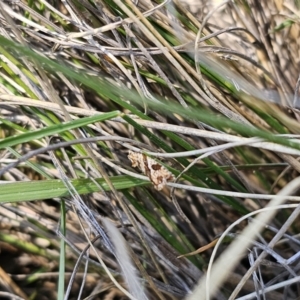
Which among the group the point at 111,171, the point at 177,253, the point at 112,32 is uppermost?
the point at 112,32

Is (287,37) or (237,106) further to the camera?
(287,37)

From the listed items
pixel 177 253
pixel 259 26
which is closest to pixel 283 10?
pixel 259 26

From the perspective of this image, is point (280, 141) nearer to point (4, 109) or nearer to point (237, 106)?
point (237, 106)

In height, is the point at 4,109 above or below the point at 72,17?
below

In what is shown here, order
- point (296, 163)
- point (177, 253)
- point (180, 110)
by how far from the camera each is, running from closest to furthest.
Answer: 1. point (180, 110)
2. point (296, 163)
3. point (177, 253)
